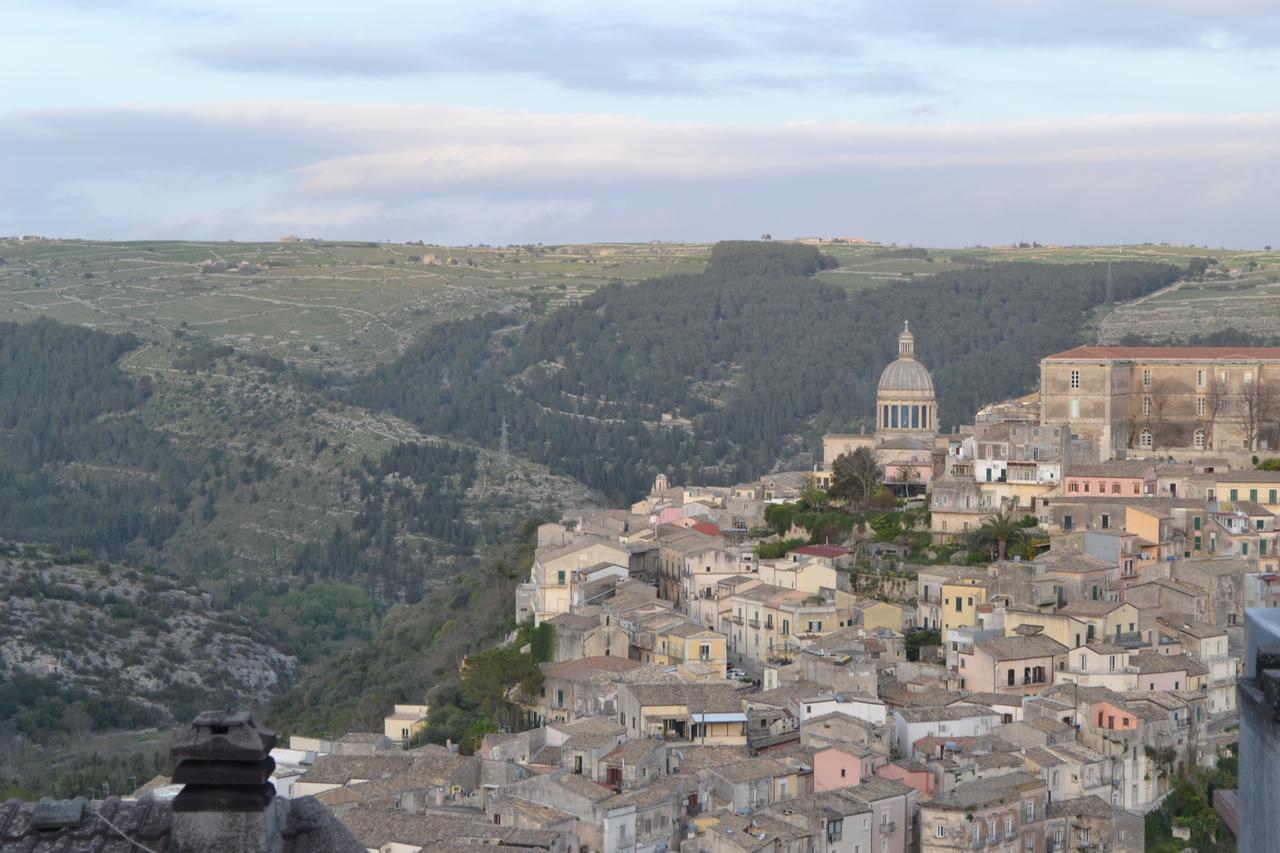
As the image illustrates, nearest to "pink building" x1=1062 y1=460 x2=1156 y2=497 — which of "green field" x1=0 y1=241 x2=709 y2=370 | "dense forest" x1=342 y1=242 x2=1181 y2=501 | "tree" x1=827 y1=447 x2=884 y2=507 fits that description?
"tree" x1=827 y1=447 x2=884 y2=507

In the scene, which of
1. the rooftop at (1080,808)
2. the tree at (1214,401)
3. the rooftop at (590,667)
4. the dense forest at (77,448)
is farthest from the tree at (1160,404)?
the dense forest at (77,448)

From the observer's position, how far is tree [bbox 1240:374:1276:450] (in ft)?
168

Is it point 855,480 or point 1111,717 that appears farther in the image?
point 855,480

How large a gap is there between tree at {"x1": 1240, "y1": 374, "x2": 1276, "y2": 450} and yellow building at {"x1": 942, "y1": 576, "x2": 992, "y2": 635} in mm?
12667

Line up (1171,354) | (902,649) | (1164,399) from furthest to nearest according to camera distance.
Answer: (1171,354) → (1164,399) → (902,649)

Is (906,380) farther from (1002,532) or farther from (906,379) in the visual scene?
(1002,532)

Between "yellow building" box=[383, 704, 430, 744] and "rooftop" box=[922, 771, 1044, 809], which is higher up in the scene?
"rooftop" box=[922, 771, 1044, 809]

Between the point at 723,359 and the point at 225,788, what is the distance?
125670 mm

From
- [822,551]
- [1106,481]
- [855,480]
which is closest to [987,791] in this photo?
[822,551]

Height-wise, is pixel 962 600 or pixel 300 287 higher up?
pixel 300 287

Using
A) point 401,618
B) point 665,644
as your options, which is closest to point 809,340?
point 401,618

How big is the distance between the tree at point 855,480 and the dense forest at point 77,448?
5090cm

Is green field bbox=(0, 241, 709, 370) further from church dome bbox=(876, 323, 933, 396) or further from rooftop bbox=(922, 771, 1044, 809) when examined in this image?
rooftop bbox=(922, 771, 1044, 809)

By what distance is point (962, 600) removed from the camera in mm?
41906
